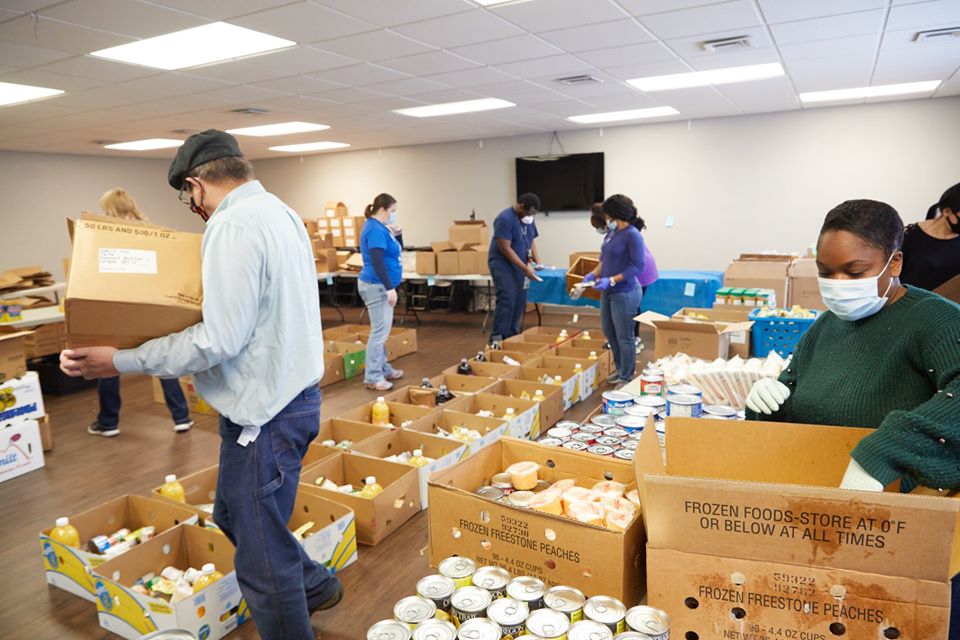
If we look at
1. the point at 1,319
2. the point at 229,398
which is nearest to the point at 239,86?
the point at 1,319

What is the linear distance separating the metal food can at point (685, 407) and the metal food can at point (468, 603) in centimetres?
107

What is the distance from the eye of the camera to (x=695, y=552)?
99 cm

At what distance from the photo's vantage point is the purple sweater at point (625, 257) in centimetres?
428

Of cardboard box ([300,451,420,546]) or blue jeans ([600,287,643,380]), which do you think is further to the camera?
blue jeans ([600,287,643,380])

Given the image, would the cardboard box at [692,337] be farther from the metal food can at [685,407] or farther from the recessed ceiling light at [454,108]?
the recessed ceiling light at [454,108]

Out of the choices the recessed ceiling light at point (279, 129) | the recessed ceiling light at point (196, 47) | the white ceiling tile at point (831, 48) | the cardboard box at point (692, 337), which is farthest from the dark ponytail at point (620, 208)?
the recessed ceiling light at point (279, 129)

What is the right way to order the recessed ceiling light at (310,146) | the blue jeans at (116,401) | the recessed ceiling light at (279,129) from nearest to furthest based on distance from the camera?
1. the blue jeans at (116,401)
2. the recessed ceiling light at (279,129)
3. the recessed ceiling light at (310,146)

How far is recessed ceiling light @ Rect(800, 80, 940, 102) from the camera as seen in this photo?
5629 millimetres

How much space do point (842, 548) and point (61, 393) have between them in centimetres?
608

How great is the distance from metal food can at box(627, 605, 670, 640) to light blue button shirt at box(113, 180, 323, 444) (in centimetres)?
100

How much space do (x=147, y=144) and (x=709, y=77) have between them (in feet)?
23.8

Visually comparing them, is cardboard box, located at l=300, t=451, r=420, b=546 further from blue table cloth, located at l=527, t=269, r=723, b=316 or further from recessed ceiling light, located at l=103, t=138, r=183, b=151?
recessed ceiling light, located at l=103, t=138, r=183, b=151

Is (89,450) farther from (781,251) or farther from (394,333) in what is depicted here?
(781,251)

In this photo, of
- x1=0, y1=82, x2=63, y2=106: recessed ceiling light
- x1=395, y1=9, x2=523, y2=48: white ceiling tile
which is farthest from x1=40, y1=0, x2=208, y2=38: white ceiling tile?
x1=0, y1=82, x2=63, y2=106: recessed ceiling light
